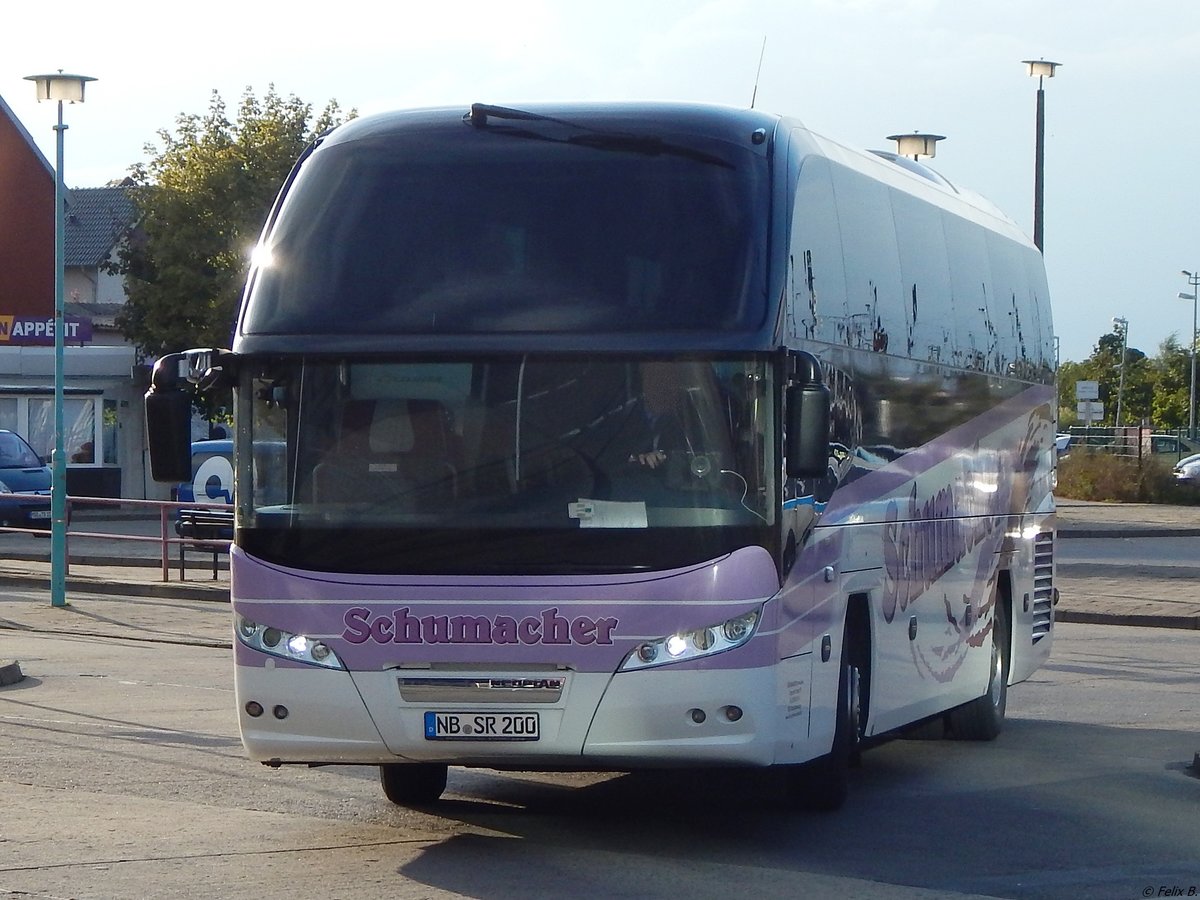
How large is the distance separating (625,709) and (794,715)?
87cm

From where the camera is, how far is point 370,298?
29.4 feet

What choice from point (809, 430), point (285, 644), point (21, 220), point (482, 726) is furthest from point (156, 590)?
point (809, 430)

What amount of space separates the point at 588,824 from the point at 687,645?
1528mm

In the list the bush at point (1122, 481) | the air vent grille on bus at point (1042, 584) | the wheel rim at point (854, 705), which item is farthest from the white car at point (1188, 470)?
the wheel rim at point (854, 705)

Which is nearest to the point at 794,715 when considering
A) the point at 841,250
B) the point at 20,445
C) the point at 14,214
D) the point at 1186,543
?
the point at 841,250

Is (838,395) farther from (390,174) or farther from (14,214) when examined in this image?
(14,214)

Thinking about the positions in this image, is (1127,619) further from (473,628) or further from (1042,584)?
(473,628)

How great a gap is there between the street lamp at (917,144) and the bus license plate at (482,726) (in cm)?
2302

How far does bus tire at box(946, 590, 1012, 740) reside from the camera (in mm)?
13359

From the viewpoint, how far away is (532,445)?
875cm

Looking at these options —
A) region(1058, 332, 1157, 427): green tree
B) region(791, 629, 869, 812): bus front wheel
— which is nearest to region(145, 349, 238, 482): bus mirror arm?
region(791, 629, 869, 812): bus front wheel

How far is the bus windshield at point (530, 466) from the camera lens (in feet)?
28.4

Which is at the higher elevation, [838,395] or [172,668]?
[838,395]

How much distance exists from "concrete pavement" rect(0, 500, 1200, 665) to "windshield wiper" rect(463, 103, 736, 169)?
11232mm
